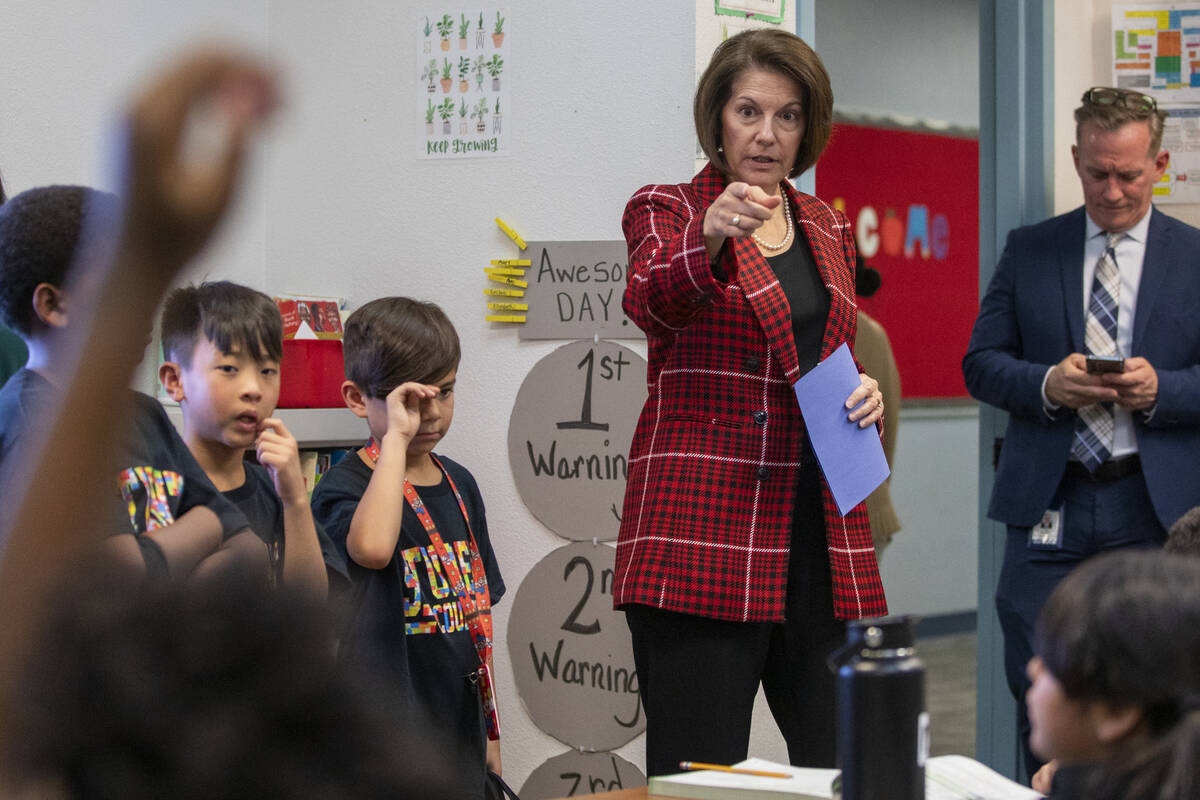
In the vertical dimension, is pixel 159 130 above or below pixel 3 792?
above

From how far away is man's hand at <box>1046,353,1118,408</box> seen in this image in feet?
8.43

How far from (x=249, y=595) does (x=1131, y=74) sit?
11.2 ft

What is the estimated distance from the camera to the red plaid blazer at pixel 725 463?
167 centimetres

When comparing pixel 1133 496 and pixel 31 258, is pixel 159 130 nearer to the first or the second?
pixel 31 258

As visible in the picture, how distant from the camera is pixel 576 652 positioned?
2752 millimetres

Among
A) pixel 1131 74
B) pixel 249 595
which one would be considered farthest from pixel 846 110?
pixel 249 595

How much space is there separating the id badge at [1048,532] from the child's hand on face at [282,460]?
1.69m

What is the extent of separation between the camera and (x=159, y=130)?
28 cm

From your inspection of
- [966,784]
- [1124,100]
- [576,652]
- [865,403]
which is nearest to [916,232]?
[1124,100]

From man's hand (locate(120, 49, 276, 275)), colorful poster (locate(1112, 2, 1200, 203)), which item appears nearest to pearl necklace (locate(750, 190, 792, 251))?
man's hand (locate(120, 49, 276, 275))

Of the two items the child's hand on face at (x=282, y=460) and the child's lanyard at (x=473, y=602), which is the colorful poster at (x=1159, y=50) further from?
the child's hand on face at (x=282, y=460)

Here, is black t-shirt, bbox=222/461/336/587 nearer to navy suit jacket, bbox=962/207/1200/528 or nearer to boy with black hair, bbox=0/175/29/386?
boy with black hair, bbox=0/175/29/386

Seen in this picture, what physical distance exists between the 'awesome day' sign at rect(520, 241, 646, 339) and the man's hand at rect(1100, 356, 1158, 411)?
3.26 feet

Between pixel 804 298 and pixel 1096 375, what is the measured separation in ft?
3.57
